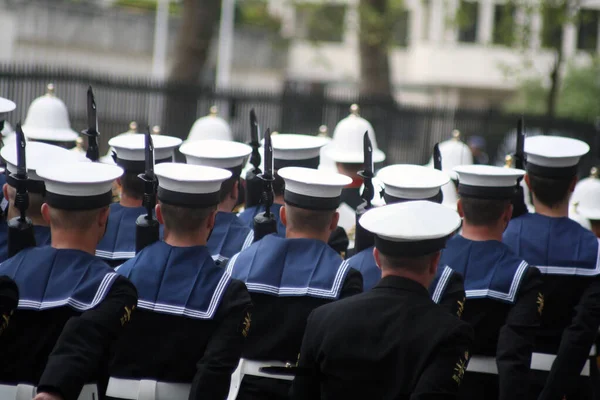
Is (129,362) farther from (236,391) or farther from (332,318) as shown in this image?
(332,318)

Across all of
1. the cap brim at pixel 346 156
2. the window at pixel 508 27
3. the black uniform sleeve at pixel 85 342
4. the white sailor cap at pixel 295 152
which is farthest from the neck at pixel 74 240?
the window at pixel 508 27

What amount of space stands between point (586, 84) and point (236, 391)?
27.3m

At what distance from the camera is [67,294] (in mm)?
4184

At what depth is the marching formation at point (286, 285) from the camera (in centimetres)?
386

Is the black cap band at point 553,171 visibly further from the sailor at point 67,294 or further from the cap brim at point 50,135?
the cap brim at point 50,135

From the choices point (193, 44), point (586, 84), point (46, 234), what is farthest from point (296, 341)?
point (586, 84)

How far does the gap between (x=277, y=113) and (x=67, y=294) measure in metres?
11.8

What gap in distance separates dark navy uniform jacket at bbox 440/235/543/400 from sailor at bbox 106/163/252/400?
3.80ft

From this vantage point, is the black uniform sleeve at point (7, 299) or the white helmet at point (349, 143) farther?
the white helmet at point (349, 143)

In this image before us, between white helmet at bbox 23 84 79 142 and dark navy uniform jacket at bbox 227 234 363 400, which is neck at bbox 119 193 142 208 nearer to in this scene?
dark navy uniform jacket at bbox 227 234 363 400

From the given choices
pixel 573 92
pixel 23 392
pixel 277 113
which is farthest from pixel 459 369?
pixel 573 92

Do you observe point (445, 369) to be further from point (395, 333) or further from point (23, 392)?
point (23, 392)

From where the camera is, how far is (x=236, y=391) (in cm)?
472

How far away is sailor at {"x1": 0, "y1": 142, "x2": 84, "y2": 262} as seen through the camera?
497 centimetres
